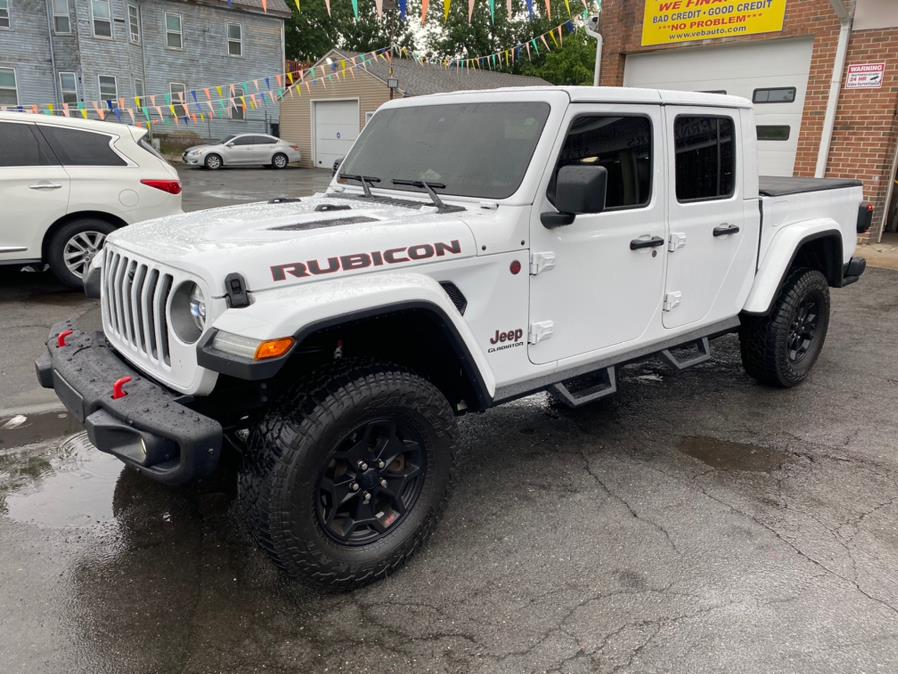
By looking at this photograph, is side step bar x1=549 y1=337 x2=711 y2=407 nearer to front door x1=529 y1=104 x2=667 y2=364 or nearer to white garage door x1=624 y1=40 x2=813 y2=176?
front door x1=529 y1=104 x2=667 y2=364

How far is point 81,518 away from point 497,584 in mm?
1951

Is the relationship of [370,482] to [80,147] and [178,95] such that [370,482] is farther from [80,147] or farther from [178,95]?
[178,95]

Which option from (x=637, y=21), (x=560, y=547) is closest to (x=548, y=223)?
(x=560, y=547)

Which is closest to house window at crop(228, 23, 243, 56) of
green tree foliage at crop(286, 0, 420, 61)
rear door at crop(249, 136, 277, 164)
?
rear door at crop(249, 136, 277, 164)

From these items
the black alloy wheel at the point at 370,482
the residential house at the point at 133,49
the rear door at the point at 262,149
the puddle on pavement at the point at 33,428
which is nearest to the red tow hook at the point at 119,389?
the black alloy wheel at the point at 370,482

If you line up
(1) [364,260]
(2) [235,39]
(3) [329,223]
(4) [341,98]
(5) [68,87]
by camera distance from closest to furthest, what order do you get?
(1) [364,260] < (3) [329,223] < (5) [68,87] < (4) [341,98] < (2) [235,39]

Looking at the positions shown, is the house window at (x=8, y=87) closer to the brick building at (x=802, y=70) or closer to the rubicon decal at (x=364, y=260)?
the brick building at (x=802, y=70)

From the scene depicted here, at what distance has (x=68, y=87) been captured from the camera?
26766 mm

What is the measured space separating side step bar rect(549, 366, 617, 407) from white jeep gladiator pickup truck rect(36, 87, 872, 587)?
0.01 metres

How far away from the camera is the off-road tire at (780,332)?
4.75 m

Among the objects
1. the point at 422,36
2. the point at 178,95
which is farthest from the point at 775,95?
the point at 422,36

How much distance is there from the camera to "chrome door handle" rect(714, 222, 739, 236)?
162 inches

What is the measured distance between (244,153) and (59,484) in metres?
24.7

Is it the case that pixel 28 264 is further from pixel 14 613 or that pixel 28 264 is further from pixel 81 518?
pixel 14 613
